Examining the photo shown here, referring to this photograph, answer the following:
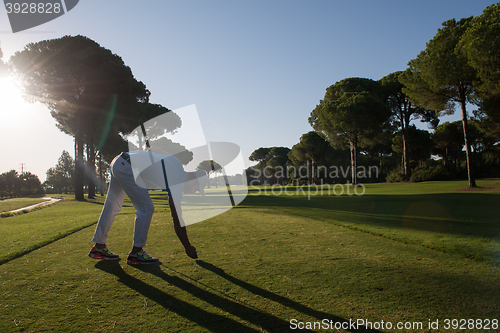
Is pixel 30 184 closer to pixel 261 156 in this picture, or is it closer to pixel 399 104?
pixel 261 156

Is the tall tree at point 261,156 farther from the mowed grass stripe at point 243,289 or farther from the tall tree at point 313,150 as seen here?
the mowed grass stripe at point 243,289

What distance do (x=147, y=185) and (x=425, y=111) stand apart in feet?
151

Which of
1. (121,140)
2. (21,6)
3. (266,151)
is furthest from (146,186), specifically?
(266,151)

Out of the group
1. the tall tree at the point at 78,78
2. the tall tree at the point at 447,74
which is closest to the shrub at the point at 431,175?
the tall tree at the point at 447,74

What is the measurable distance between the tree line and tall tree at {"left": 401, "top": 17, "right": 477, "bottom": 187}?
6cm

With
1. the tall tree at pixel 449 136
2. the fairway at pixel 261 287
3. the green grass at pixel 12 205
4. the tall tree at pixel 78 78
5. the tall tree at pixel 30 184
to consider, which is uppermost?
the tall tree at pixel 78 78

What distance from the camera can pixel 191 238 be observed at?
5.80 meters

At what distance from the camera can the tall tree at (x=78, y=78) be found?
79.7 feet

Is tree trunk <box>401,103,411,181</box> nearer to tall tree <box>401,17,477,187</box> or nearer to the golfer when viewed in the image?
tall tree <box>401,17,477,187</box>

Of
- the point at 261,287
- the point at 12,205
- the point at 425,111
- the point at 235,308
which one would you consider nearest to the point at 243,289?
the point at 261,287

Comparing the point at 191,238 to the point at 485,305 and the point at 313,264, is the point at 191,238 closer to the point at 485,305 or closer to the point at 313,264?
the point at 313,264

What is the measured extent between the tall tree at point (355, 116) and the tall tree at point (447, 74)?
11627mm

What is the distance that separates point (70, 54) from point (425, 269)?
1175 inches

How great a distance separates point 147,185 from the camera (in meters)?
4.07
